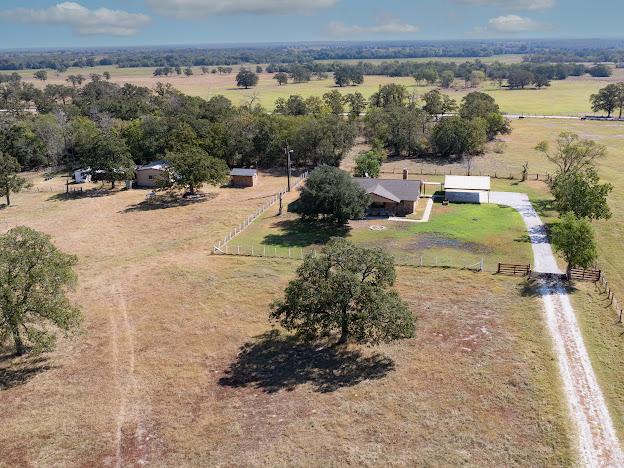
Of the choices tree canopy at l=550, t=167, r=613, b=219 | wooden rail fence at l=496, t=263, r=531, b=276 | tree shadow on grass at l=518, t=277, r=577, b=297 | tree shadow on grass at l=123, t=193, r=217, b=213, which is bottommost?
tree shadow on grass at l=518, t=277, r=577, b=297

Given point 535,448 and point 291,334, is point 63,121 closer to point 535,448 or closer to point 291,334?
point 291,334

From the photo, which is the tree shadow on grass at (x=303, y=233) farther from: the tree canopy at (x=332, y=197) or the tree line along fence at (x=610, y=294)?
the tree line along fence at (x=610, y=294)

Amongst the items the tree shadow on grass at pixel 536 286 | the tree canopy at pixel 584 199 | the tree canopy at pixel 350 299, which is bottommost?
the tree shadow on grass at pixel 536 286

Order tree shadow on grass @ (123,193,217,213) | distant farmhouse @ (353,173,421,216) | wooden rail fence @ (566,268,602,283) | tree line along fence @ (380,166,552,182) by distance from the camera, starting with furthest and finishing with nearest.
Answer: tree line along fence @ (380,166,552,182) < tree shadow on grass @ (123,193,217,213) < distant farmhouse @ (353,173,421,216) < wooden rail fence @ (566,268,602,283)

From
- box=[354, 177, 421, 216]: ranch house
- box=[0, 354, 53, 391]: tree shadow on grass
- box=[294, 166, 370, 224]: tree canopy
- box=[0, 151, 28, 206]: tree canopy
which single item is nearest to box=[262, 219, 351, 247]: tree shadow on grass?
box=[294, 166, 370, 224]: tree canopy

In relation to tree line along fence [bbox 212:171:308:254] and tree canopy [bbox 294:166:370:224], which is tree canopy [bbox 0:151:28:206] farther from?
tree canopy [bbox 294:166:370:224]

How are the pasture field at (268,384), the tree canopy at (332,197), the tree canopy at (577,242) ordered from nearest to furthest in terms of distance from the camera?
the pasture field at (268,384) < the tree canopy at (577,242) < the tree canopy at (332,197)

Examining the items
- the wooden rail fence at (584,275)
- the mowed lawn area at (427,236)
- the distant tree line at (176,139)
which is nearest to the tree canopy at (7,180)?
the distant tree line at (176,139)

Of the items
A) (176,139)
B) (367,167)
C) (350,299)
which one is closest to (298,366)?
(350,299)
